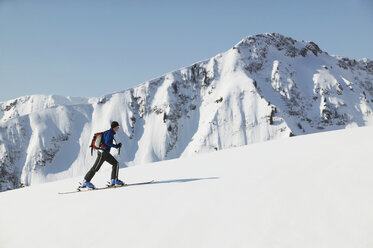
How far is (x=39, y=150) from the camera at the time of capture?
12169 centimetres

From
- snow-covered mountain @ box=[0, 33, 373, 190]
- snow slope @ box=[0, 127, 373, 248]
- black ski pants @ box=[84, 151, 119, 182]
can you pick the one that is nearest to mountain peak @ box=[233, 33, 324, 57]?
snow-covered mountain @ box=[0, 33, 373, 190]

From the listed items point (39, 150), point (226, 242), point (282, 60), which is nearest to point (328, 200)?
point (226, 242)

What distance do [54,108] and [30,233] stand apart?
147 meters

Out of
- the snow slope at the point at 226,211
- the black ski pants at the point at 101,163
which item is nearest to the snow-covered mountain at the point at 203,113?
the black ski pants at the point at 101,163

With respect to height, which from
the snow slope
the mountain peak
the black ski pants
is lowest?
the snow slope

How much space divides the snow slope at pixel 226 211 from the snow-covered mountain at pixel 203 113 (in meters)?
117

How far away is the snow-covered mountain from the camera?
12375 centimetres

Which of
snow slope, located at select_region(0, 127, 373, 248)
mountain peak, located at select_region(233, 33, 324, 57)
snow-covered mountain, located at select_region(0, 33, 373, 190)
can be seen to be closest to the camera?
snow slope, located at select_region(0, 127, 373, 248)

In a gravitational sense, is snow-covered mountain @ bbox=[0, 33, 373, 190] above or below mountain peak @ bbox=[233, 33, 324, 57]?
below

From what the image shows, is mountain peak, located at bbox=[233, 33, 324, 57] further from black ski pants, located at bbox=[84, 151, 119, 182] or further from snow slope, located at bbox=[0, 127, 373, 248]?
snow slope, located at bbox=[0, 127, 373, 248]

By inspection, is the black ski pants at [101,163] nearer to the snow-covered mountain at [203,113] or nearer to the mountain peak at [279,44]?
the snow-covered mountain at [203,113]

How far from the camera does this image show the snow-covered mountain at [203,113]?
124m

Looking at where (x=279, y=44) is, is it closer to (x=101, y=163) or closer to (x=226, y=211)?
(x=101, y=163)

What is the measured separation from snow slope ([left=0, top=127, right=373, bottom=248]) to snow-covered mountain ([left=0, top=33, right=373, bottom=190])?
116954 millimetres
